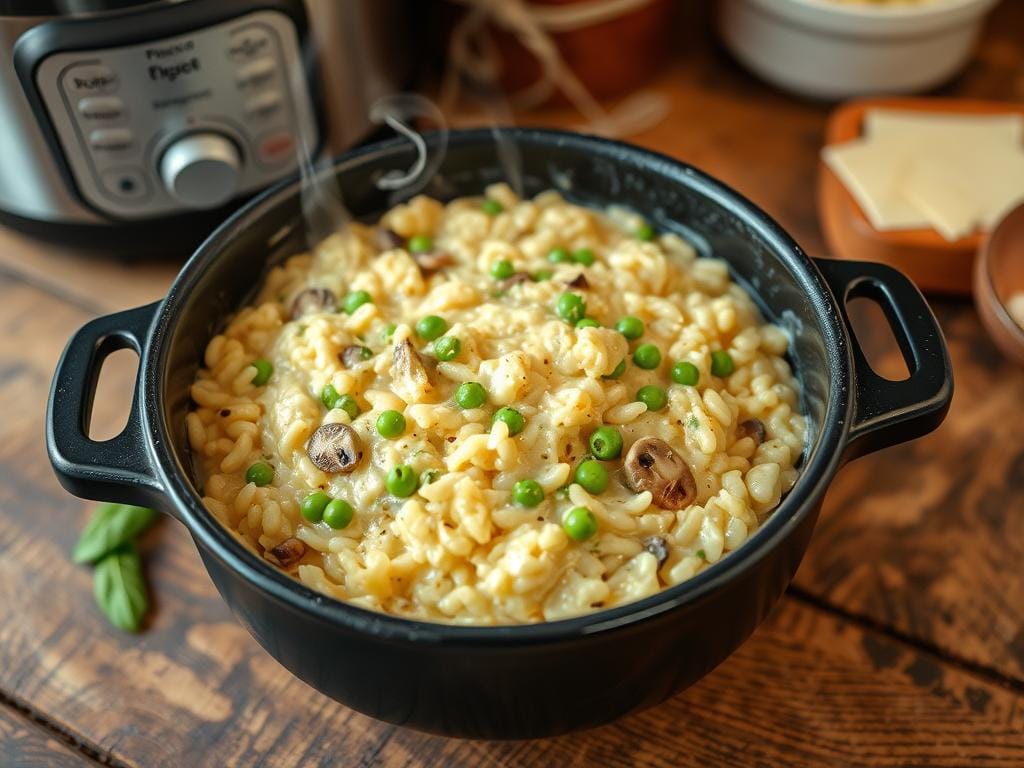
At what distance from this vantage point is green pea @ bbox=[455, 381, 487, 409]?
5.10ft

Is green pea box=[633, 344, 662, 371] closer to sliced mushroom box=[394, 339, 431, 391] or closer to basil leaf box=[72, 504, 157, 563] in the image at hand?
sliced mushroom box=[394, 339, 431, 391]

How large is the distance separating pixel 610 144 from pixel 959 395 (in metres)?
0.94

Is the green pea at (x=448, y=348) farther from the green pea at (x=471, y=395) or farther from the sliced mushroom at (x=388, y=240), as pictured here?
the sliced mushroom at (x=388, y=240)

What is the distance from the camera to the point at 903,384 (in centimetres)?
147

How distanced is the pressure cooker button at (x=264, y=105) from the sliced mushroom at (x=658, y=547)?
1.23 meters

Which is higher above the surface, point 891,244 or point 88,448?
point 88,448

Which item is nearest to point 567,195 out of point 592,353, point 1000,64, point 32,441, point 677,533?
point 592,353

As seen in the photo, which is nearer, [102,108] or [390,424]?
[390,424]

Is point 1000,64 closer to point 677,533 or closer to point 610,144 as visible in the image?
point 610,144

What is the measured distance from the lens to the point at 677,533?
1478 millimetres

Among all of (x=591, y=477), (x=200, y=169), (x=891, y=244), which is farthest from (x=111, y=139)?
(x=891, y=244)

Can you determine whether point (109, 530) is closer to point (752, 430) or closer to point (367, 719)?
point (367, 719)

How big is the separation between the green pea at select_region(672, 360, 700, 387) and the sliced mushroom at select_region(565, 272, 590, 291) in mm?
218

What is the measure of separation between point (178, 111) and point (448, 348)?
849 millimetres
